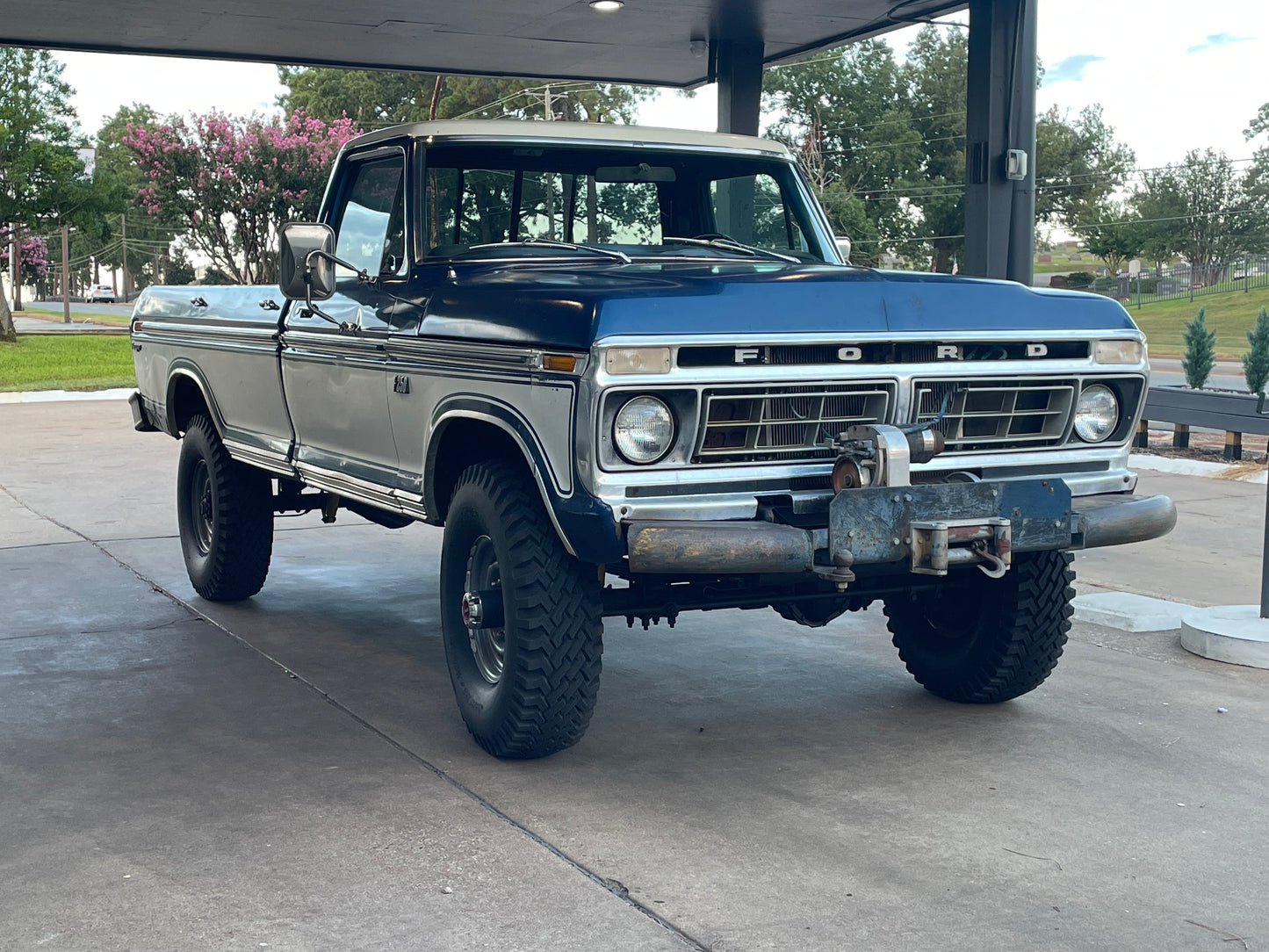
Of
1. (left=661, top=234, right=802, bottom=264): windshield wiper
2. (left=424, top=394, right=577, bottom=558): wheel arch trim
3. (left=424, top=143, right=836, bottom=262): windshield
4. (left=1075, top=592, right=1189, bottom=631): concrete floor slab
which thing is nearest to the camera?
(left=424, top=394, right=577, bottom=558): wheel arch trim

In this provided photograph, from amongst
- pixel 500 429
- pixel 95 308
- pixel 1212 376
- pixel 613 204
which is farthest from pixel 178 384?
pixel 95 308

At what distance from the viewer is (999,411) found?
16.5ft

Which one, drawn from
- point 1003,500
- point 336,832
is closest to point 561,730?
point 336,832

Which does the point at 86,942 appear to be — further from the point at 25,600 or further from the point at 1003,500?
the point at 25,600

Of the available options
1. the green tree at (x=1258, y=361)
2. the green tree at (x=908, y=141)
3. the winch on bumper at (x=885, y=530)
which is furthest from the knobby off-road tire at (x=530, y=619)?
the green tree at (x=908, y=141)

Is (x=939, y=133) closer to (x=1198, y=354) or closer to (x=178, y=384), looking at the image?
(x=1198, y=354)

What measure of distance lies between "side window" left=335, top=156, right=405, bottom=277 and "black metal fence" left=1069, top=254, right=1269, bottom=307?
41.3 m

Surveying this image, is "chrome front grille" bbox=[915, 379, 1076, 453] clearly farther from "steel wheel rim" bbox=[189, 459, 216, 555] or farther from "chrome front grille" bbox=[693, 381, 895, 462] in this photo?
"steel wheel rim" bbox=[189, 459, 216, 555]

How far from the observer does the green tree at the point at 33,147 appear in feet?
116

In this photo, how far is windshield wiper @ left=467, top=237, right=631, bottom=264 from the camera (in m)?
5.62

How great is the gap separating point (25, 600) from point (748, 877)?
5.12m

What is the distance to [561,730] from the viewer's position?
4863 mm

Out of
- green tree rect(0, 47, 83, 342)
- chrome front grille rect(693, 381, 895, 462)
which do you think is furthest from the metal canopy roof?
green tree rect(0, 47, 83, 342)

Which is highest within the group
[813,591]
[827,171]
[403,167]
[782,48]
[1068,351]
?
[827,171]
